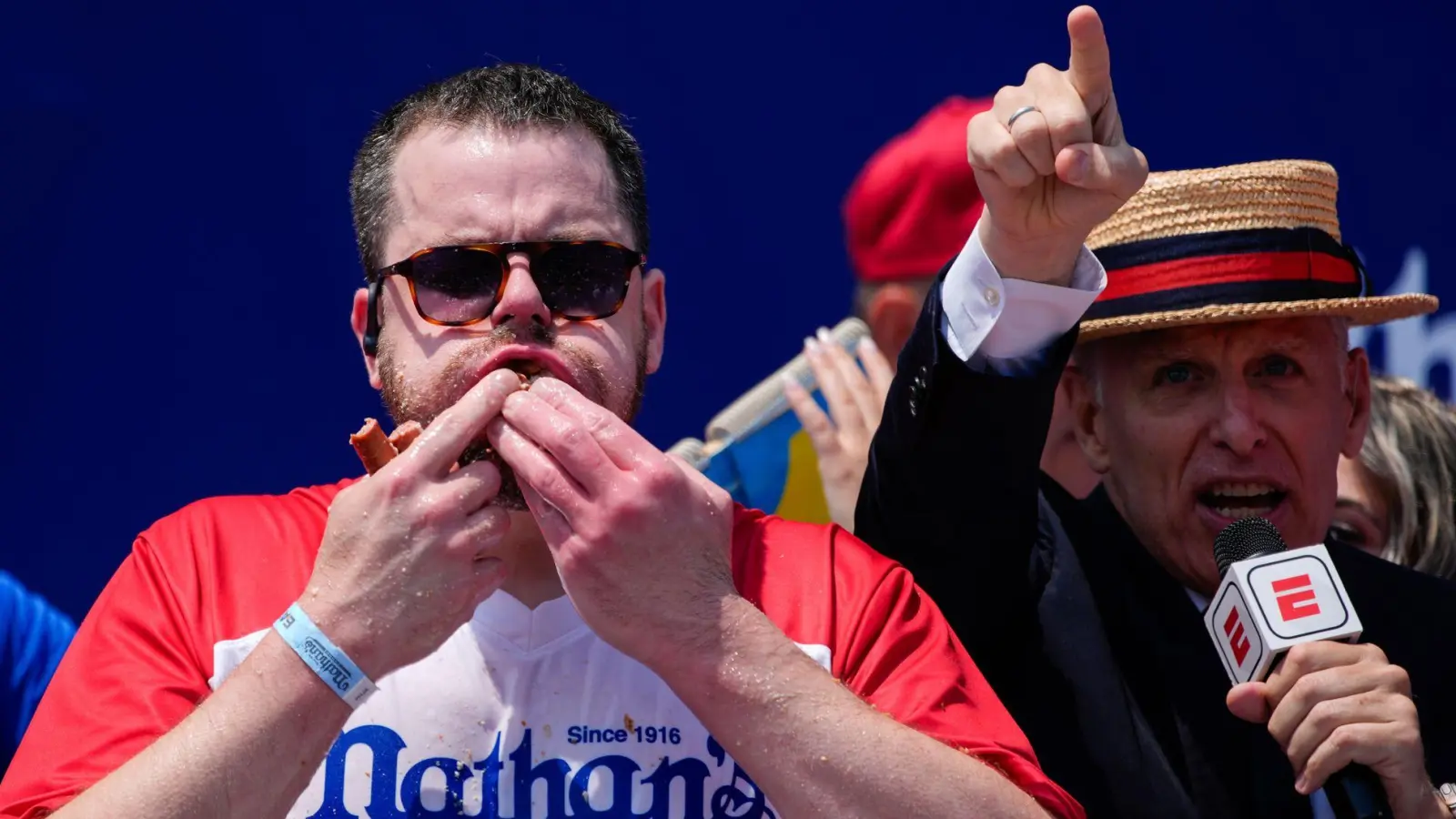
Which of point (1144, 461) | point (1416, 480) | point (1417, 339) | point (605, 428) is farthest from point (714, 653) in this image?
point (1417, 339)

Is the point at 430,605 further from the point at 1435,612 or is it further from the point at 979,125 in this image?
the point at 1435,612

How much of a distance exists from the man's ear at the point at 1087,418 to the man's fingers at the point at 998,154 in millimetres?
703

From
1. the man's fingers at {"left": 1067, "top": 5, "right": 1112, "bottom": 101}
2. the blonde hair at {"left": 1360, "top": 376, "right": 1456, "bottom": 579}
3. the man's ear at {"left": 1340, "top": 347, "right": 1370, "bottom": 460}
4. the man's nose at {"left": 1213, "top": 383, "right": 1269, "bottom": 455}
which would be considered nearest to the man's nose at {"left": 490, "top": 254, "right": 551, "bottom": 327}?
the man's fingers at {"left": 1067, "top": 5, "right": 1112, "bottom": 101}

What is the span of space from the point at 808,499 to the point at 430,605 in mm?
1662

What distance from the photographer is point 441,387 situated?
6.98 feet

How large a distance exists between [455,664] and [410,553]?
29 centimetres

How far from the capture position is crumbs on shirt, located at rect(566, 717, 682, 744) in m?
2.06

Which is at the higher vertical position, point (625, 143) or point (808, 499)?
point (625, 143)

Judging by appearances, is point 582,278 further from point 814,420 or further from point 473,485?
point 814,420

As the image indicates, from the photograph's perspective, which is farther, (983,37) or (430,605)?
(983,37)

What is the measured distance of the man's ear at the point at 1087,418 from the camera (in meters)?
2.81

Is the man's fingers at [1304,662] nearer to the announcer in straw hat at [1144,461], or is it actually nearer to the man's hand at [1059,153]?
the announcer in straw hat at [1144,461]

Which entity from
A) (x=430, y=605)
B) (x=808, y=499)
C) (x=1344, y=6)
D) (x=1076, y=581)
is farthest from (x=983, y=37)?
(x=430, y=605)

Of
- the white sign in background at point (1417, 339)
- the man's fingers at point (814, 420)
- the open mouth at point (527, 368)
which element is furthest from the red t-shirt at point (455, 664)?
the white sign in background at point (1417, 339)
